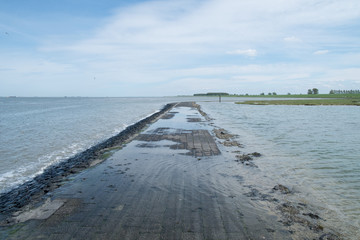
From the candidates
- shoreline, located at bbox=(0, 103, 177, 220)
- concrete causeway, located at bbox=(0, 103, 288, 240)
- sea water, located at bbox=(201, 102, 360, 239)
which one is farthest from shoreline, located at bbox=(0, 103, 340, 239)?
sea water, located at bbox=(201, 102, 360, 239)

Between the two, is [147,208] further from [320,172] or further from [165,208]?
[320,172]

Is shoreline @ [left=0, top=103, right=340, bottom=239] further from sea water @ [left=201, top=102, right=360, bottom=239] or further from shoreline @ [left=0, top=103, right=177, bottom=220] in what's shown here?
sea water @ [left=201, top=102, right=360, bottom=239]

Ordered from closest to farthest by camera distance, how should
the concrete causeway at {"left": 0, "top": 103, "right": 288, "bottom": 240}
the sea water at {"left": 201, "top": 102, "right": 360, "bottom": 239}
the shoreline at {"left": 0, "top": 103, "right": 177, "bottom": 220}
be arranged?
the concrete causeway at {"left": 0, "top": 103, "right": 288, "bottom": 240} < the sea water at {"left": 201, "top": 102, "right": 360, "bottom": 239} < the shoreline at {"left": 0, "top": 103, "right": 177, "bottom": 220}

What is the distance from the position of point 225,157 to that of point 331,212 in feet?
20.9

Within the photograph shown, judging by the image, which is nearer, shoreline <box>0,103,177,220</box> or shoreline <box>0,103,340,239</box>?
shoreline <box>0,103,340,239</box>

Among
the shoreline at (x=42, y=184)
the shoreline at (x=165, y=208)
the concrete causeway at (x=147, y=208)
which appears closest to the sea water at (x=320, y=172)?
the shoreline at (x=165, y=208)

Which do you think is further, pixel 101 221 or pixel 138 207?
pixel 138 207

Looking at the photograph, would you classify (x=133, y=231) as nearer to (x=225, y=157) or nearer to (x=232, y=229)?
(x=232, y=229)

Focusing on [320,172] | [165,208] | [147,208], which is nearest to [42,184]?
[147,208]

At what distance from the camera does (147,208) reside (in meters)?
6.49

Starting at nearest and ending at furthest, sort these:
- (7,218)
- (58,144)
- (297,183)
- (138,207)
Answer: (7,218) < (138,207) < (297,183) < (58,144)

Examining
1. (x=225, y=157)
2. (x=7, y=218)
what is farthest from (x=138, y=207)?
Answer: (x=225, y=157)

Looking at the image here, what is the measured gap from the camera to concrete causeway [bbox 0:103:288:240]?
532 cm

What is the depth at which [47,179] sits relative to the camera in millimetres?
9508
